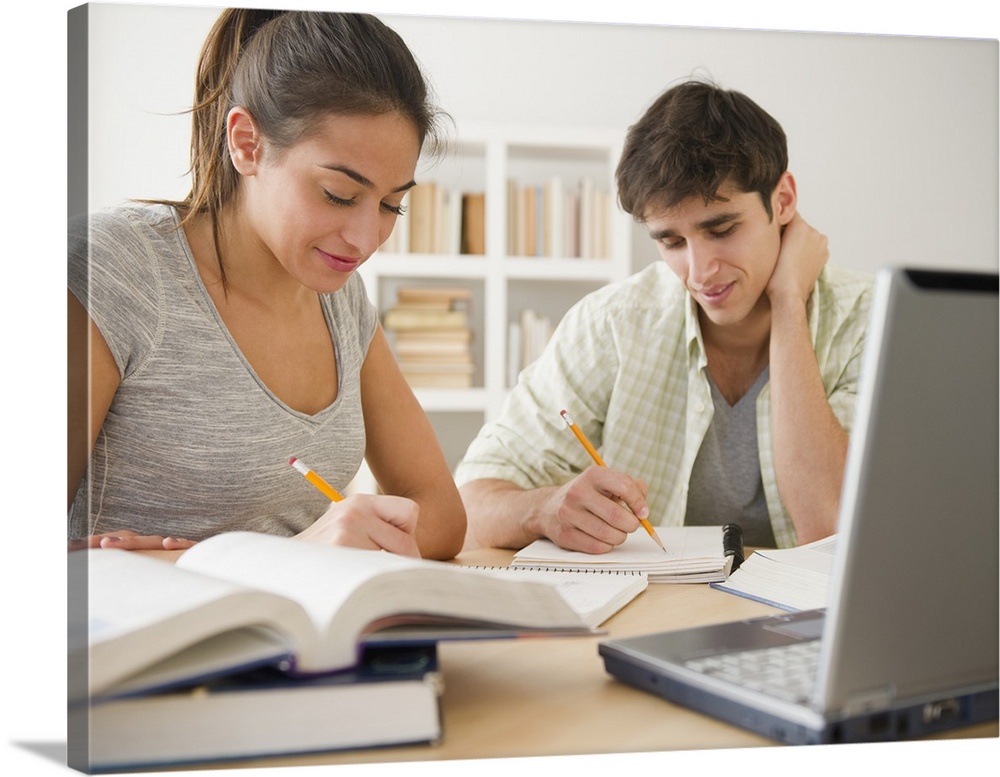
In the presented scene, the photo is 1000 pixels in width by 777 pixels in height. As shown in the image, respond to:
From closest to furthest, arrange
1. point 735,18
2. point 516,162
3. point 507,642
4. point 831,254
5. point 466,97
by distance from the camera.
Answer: point 507,642, point 735,18, point 466,97, point 831,254, point 516,162

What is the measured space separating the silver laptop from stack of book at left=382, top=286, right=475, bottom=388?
1.63 m

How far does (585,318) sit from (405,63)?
70 centimetres

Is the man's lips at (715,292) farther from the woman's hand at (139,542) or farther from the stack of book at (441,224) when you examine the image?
the woman's hand at (139,542)

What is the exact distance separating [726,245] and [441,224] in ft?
2.93

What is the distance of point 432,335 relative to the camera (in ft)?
7.76

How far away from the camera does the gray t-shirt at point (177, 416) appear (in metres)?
1.15

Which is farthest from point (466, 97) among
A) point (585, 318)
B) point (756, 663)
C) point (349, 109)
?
point (756, 663)

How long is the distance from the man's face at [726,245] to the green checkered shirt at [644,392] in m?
0.05

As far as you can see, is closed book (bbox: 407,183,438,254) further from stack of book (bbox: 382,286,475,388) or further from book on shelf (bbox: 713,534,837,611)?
book on shelf (bbox: 713,534,837,611)

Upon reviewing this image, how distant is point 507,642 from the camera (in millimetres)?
843

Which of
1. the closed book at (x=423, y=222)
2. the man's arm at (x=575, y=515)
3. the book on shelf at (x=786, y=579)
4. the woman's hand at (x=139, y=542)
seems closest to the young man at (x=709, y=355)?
the man's arm at (x=575, y=515)

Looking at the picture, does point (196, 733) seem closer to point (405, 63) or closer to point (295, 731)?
point (295, 731)

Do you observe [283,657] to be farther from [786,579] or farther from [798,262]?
[798,262]

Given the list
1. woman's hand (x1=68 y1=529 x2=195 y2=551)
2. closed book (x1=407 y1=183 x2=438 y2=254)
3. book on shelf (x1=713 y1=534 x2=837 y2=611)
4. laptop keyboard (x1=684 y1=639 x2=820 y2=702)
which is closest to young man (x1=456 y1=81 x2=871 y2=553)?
book on shelf (x1=713 y1=534 x2=837 y2=611)
